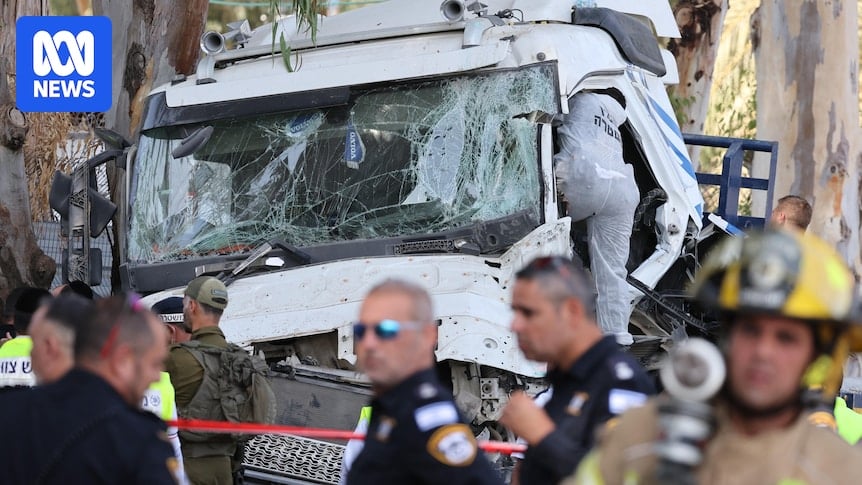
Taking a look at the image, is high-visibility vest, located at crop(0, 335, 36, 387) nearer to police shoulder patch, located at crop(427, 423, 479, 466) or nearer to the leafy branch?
police shoulder patch, located at crop(427, 423, 479, 466)

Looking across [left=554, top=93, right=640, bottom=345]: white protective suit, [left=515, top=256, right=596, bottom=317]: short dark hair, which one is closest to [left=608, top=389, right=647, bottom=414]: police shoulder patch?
[left=515, top=256, right=596, bottom=317]: short dark hair

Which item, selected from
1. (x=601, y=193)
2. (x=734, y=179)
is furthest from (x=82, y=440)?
(x=734, y=179)

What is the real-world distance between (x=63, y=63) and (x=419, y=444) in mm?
8703

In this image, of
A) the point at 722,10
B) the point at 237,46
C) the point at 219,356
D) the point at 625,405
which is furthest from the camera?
the point at 722,10

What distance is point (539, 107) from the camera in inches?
329

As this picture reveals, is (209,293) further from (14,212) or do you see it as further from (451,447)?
(14,212)

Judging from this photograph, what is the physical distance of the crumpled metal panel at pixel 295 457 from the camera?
763cm

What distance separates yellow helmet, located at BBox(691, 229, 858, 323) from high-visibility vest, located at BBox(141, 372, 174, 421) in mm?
3521

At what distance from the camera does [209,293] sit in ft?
23.0

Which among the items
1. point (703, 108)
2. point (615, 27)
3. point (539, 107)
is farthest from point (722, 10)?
point (539, 107)

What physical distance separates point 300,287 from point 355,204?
73 cm

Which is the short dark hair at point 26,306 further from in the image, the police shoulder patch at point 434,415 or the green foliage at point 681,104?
the green foliage at point 681,104

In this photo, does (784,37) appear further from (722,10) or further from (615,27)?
(615,27)

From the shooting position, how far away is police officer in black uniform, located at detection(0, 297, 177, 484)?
3.60 metres
